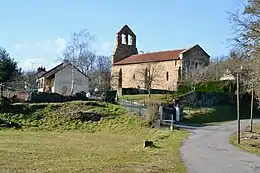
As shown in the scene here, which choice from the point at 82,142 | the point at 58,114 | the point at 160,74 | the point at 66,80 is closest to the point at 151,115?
the point at 58,114

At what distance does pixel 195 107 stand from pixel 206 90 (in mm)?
8529

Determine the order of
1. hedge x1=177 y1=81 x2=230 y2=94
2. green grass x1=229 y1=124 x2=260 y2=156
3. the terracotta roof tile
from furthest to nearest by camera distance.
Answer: the terracotta roof tile → hedge x1=177 y1=81 x2=230 y2=94 → green grass x1=229 y1=124 x2=260 y2=156

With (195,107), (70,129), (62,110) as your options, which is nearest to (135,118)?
(70,129)

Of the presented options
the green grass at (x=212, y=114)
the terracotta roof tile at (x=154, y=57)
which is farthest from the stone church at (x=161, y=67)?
the green grass at (x=212, y=114)

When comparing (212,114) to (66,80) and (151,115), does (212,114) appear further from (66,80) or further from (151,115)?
(66,80)

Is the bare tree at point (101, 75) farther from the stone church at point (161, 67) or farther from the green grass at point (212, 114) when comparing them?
the green grass at point (212, 114)

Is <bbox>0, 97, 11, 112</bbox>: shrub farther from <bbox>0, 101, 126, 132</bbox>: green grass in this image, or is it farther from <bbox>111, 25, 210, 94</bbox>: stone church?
<bbox>111, 25, 210, 94</bbox>: stone church

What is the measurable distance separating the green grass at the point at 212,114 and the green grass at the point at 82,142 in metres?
8.34

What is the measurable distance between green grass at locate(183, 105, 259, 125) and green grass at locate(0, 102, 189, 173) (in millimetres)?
8342

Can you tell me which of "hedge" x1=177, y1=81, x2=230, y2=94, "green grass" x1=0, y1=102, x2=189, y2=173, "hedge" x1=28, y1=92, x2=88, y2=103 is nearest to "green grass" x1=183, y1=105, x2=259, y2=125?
"hedge" x1=177, y1=81, x2=230, y2=94

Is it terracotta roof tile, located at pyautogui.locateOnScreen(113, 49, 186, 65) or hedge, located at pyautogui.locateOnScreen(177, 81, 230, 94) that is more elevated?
terracotta roof tile, located at pyautogui.locateOnScreen(113, 49, 186, 65)

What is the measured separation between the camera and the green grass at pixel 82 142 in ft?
54.9

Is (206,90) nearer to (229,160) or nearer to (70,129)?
(70,129)

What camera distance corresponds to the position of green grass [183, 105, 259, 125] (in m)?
49.4
